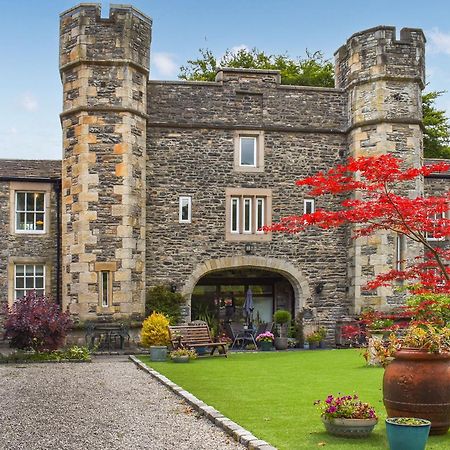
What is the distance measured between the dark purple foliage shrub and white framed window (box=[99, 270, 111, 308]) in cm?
199

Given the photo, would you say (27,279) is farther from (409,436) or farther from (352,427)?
(409,436)

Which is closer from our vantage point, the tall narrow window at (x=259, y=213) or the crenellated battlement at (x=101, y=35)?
the crenellated battlement at (x=101, y=35)

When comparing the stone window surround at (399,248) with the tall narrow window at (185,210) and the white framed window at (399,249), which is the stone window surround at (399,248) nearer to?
the white framed window at (399,249)

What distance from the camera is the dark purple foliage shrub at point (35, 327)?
19.6 metres

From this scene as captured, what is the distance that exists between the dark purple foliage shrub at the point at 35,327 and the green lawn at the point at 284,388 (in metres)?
2.35

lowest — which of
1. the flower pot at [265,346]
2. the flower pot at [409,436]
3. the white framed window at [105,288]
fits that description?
the flower pot at [265,346]

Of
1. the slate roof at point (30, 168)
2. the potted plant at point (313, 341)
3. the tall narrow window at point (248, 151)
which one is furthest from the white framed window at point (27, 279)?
the potted plant at point (313, 341)

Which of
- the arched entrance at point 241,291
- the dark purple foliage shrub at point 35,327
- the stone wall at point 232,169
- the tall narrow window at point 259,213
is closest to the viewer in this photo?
the dark purple foliage shrub at point 35,327

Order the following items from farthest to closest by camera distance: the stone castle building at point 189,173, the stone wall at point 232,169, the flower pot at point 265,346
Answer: the stone wall at point 232,169 < the flower pot at point 265,346 < the stone castle building at point 189,173

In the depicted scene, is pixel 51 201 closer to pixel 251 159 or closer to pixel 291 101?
pixel 251 159

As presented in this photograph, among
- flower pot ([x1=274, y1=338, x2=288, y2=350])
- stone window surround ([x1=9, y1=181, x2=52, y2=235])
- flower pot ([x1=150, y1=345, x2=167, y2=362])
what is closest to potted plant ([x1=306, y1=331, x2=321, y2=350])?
flower pot ([x1=274, y1=338, x2=288, y2=350])

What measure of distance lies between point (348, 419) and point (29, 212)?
17683 mm

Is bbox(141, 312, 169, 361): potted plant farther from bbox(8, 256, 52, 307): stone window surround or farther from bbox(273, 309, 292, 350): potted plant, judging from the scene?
bbox(8, 256, 52, 307): stone window surround

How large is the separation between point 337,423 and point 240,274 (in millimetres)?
17314
